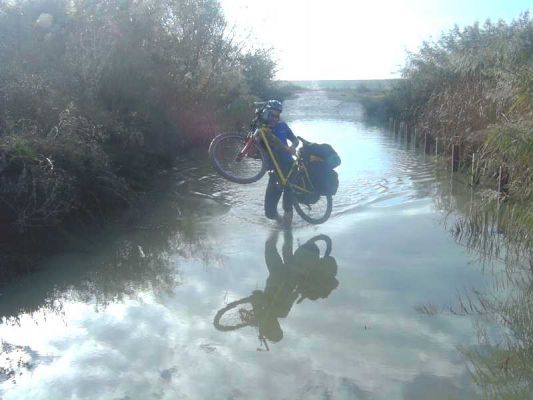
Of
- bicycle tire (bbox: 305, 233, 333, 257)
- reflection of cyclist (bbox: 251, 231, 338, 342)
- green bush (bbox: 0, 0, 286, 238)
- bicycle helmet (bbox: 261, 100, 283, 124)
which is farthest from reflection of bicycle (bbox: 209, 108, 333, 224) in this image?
green bush (bbox: 0, 0, 286, 238)

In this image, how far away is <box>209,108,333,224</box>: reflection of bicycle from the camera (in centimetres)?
897

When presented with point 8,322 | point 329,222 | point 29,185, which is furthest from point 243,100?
point 8,322

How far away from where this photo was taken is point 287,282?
6.91m

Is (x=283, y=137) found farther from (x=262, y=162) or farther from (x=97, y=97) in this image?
(x=97, y=97)

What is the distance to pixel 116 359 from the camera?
5023 mm

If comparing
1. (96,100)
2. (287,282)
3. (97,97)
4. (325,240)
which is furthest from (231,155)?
(97,97)

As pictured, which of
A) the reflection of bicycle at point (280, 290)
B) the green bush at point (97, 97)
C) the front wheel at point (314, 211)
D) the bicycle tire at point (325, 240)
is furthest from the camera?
the front wheel at point (314, 211)

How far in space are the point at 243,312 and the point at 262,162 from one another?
3.47 m

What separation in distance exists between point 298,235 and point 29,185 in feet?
11.7

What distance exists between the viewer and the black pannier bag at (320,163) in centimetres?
931

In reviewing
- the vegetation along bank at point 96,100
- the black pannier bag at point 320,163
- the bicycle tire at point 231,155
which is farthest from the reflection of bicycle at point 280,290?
the vegetation along bank at point 96,100

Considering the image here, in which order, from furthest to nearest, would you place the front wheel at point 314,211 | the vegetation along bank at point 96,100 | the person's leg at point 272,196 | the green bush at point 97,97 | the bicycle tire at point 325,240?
the front wheel at point 314,211, the person's leg at point 272,196, the bicycle tire at point 325,240, the green bush at point 97,97, the vegetation along bank at point 96,100

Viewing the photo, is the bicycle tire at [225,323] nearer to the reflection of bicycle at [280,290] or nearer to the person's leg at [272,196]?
the reflection of bicycle at [280,290]

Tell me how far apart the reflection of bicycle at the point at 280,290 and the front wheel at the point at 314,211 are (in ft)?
3.16
